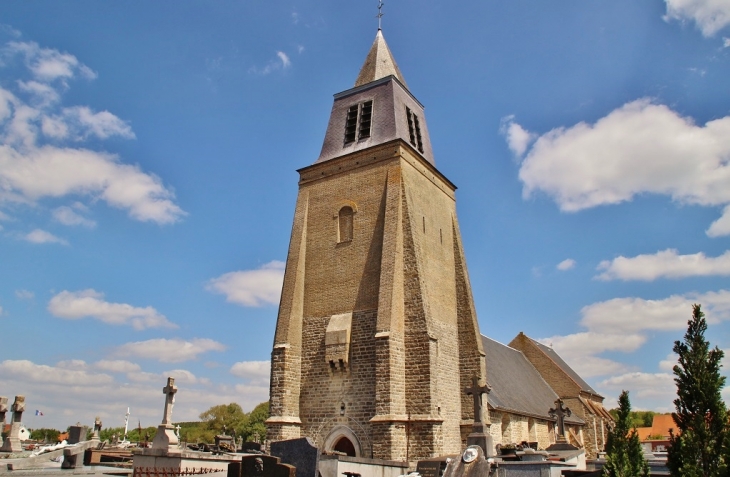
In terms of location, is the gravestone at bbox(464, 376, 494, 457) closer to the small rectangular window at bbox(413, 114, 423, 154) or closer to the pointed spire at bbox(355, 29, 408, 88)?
the small rectangular window at bbox(413, 114, 423, 154)

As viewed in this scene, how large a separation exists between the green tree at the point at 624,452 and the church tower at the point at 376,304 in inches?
254

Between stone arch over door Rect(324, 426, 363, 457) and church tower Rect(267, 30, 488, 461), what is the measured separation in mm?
33

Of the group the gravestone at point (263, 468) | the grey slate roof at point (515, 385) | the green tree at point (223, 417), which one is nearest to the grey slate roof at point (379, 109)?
the grey slate roof at point (515, 385)

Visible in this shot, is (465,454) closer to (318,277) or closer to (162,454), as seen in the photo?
(162,454)

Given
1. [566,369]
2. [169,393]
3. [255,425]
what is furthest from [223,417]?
[169,393]

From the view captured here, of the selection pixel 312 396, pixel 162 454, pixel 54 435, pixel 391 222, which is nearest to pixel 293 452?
pixel 162 454

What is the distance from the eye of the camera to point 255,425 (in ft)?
197

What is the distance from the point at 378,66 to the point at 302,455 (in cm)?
1919

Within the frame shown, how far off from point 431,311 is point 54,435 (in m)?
58.3

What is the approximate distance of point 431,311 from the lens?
19344 millimetres

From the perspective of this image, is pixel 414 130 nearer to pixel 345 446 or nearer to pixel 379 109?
pixel 379 109

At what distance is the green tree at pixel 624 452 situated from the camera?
10625mm

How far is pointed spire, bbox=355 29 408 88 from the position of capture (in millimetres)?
24797

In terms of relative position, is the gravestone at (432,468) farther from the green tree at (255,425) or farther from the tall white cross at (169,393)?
the green tree at (255,425)
